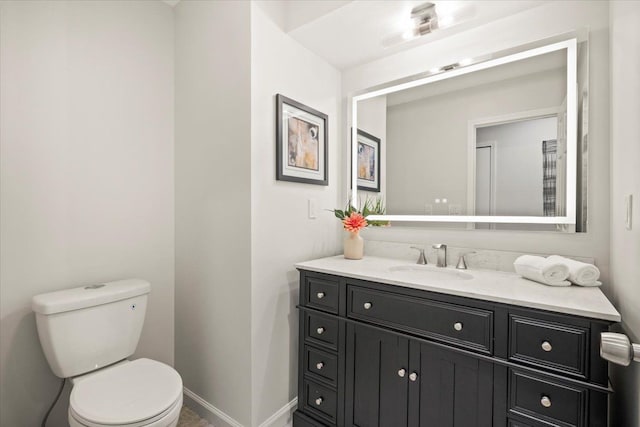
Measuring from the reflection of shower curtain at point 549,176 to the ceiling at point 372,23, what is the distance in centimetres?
72

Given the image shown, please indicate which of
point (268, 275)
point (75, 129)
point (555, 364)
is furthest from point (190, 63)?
point (555, 364)

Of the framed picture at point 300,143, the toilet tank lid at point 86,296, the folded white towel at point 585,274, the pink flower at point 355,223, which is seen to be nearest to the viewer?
the folded white towel at point 585,274

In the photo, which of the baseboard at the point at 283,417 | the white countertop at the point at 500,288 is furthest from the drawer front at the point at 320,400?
the white countertop at the point at 500,288

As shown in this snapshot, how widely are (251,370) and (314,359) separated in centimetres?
33

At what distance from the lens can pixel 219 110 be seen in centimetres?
177

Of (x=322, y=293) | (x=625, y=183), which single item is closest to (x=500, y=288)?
(x=625, y=183)

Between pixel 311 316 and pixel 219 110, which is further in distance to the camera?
pixel 219 110

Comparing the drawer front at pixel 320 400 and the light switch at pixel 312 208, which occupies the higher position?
the light switch at pixel 312 208

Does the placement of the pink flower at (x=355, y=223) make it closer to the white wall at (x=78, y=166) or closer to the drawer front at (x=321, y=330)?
the drawer front at (x=321, y=330)

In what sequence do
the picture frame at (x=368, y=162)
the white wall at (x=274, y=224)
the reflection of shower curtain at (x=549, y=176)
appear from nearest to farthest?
the reflection of shower curtain at (x=549, y=176) < the white wall at (x=274, y=224) < the picture frame at (x=368, y=162)

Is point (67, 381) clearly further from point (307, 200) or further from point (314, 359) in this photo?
point (307, 200)

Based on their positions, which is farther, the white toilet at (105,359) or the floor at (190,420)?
the floor at (190,420)

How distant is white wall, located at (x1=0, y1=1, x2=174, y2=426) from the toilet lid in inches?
17.9

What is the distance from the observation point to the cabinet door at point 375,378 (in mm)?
1340
